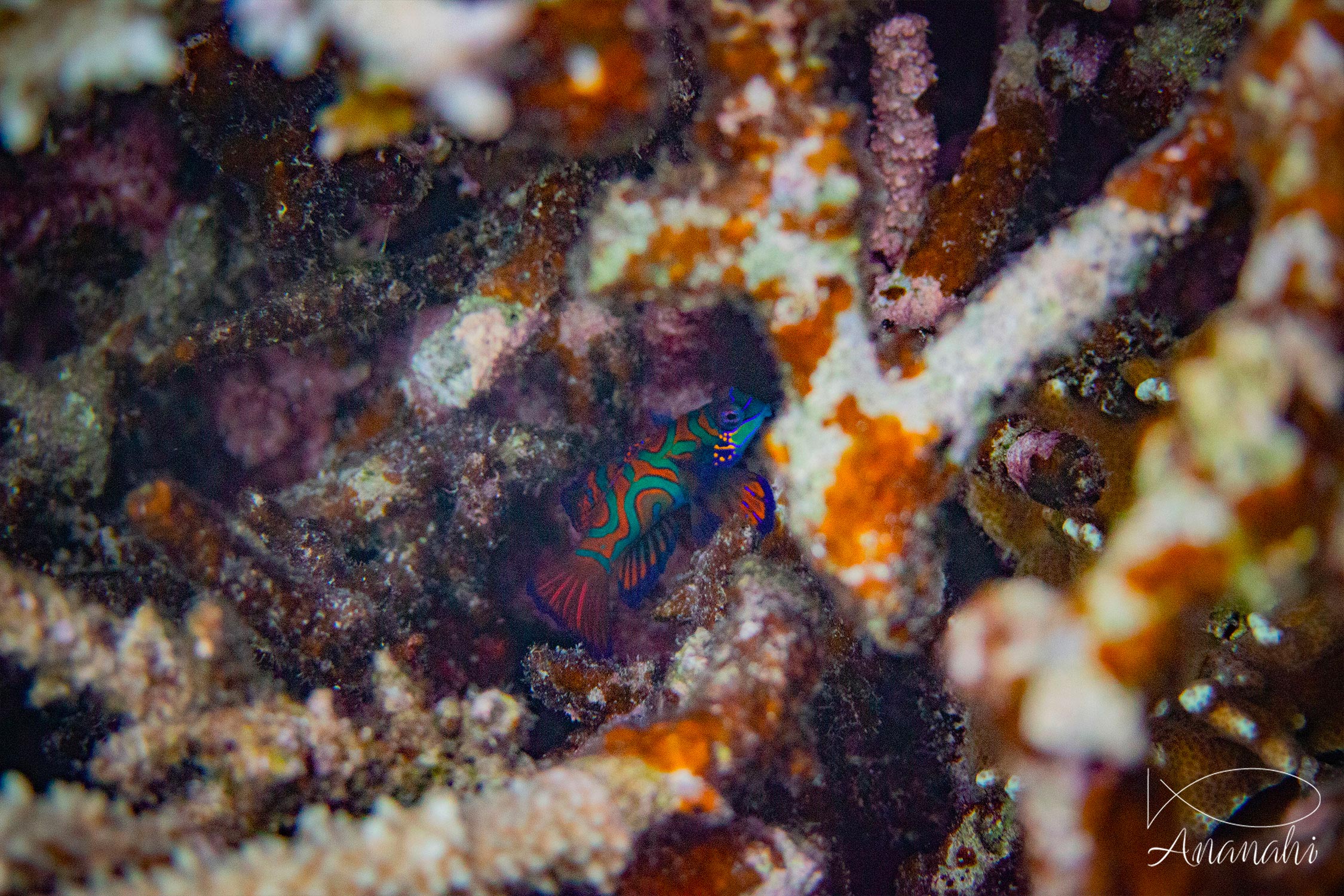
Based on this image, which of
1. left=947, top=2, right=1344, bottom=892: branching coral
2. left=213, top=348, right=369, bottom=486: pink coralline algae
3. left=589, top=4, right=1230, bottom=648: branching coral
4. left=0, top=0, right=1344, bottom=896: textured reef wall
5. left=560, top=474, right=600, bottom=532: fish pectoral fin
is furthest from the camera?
left=213, top=348, right=369, bottom=486: pink coralline algae

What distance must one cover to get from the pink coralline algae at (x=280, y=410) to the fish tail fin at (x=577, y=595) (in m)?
1.55

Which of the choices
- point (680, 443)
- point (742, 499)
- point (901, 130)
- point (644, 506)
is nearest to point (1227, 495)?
point (901, 130)

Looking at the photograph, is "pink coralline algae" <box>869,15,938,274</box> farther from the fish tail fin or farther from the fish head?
the fish tail fin

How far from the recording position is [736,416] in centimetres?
371

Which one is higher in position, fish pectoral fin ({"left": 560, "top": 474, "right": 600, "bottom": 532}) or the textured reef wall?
the textured reef wall

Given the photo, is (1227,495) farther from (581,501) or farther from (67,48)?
(581,501)

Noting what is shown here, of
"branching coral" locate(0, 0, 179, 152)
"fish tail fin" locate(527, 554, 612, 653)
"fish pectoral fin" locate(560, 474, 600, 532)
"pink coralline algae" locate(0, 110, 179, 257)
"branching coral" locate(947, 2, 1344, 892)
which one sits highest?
"branching coral" locate(0, 0, 179, 152)

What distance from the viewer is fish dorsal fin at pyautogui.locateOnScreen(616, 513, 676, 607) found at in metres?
4.06

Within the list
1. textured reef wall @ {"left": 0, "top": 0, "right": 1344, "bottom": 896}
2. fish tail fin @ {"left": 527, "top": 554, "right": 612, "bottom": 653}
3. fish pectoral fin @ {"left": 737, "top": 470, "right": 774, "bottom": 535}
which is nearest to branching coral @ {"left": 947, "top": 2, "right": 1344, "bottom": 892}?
textured reef wall @ {"left": 0, "top": 0, "right": 1344, "bottom": 896}

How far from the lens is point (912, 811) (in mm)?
2926

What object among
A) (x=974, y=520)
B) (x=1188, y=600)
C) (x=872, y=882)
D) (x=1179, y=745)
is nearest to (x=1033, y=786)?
(x=1188, y=600)

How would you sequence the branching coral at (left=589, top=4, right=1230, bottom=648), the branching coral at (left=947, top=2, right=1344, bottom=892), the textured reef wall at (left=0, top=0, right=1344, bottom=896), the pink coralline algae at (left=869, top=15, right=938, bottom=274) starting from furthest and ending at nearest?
the pink coralline algae at (left=869, top=15, right=938, bottom=274)
the branching coral at (left=589, top=4, right=1230, bottom=648)
the textured reef wall at (left=0, top=0, right=1344, bottom=896)
the branching coral at (left=947, top=2, right=1344, bottom=892)

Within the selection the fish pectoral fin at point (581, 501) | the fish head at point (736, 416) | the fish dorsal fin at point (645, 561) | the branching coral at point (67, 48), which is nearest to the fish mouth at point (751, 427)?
the fish head at point (736, 416)

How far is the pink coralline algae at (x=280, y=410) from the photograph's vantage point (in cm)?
420
